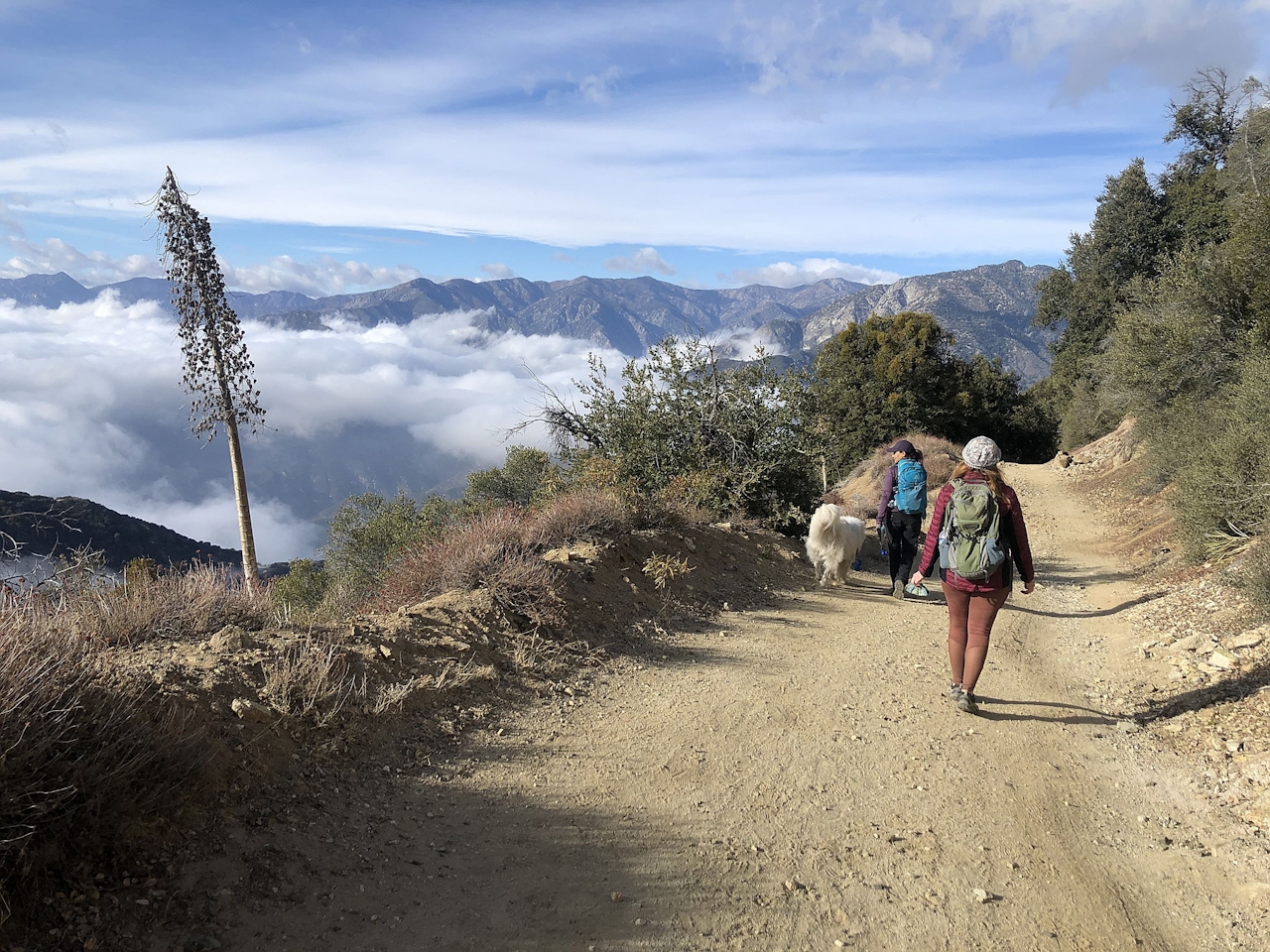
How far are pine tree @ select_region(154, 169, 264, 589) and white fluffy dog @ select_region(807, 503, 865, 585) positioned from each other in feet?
33.8

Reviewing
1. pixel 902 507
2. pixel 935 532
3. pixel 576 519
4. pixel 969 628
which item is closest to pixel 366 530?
pixel 576 519

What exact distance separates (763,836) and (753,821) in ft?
0.49

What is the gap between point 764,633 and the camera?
816 cm

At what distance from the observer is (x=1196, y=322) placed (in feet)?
53.1

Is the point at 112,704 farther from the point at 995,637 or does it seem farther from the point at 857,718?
the point at 995,637

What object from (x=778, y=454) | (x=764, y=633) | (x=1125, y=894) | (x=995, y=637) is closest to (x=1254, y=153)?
(x=778, y=454)

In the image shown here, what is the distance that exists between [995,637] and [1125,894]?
15.2ft

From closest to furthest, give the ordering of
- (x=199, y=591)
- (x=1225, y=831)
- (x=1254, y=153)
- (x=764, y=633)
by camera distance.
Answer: (x=1225, y=831)
(x=199, y=591)
(x=764, y=633)
(x=1254, y=153)

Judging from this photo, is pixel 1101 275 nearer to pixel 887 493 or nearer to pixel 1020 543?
pixel 887 493

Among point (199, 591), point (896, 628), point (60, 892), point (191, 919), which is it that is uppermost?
point (199, 591)

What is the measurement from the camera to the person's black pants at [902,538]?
9.61m

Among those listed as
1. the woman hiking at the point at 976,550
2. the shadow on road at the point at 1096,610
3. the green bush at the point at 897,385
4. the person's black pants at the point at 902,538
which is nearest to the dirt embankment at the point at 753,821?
the woman hiking at the point at 976,550

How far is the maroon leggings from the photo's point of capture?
5.73 meters

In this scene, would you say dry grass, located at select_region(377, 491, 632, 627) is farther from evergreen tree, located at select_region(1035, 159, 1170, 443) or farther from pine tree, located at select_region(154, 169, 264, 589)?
evergreen tree, located at select_region(1035, 159, 1170, 443)
